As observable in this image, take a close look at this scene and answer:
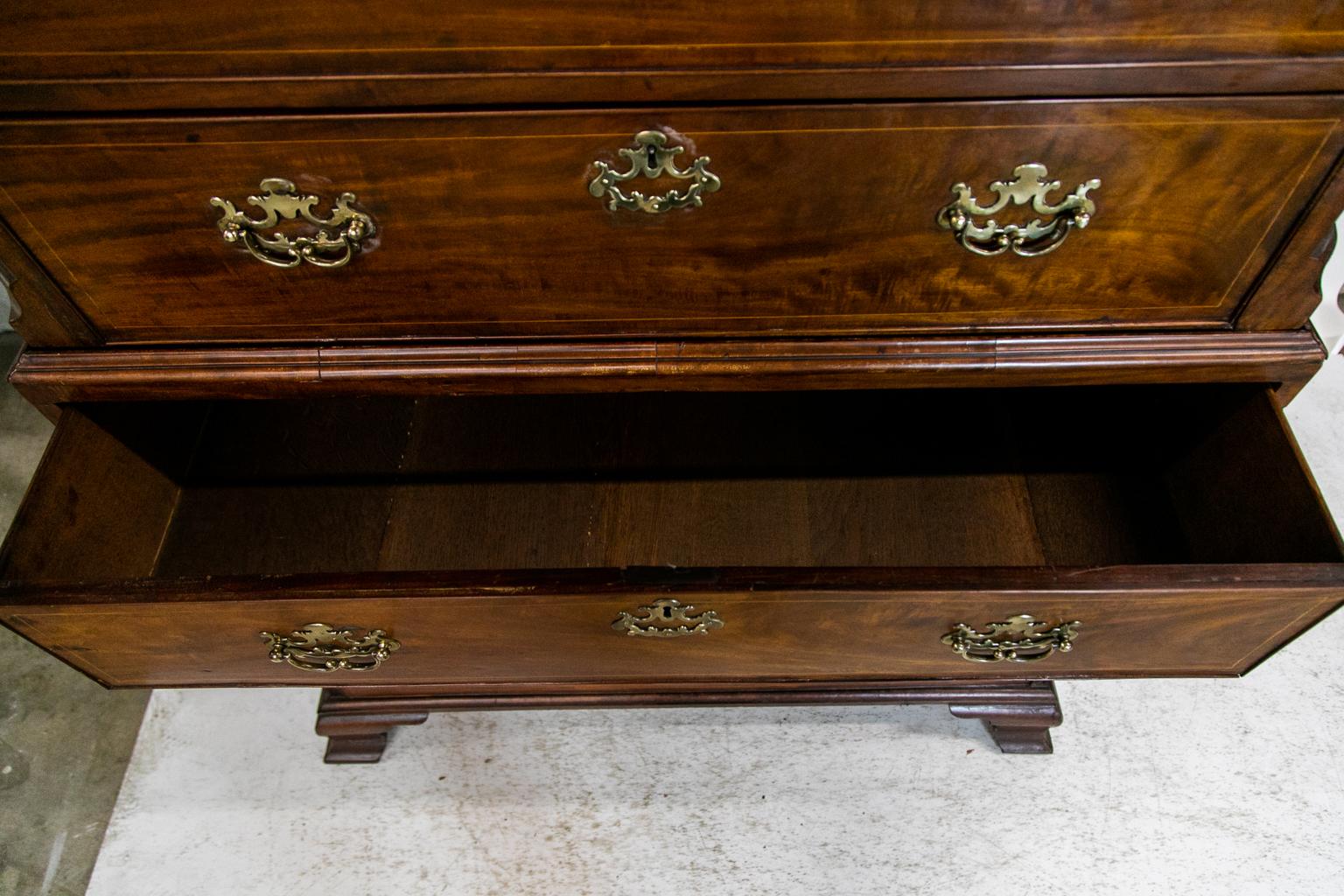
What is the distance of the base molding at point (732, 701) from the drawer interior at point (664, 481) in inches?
5.0

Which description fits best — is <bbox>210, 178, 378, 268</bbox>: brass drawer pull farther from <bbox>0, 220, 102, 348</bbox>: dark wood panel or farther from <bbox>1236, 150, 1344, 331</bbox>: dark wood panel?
<bbox>1236, 150, 1344, 331</bbox>: dark wood panel

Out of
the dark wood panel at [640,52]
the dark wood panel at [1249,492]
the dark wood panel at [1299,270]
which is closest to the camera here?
the dark wood panel at [640,52]

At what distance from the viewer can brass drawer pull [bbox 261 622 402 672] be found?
822 mm

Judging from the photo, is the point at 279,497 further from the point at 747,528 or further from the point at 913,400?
the point at 913,400

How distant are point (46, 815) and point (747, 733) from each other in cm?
74

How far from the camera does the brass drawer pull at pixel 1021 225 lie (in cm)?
68

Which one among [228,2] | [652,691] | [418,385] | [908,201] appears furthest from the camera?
[652,691]

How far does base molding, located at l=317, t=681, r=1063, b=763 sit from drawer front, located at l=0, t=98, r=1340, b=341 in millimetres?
399

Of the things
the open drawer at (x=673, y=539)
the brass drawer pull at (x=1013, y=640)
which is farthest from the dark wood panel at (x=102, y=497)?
the brass drawer pull at (x=1013, y=640)

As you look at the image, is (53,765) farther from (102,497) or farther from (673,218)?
(673,218)

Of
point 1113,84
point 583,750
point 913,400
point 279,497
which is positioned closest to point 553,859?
point 583,750

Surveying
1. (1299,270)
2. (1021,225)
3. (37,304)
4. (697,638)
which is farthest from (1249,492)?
(37,304)

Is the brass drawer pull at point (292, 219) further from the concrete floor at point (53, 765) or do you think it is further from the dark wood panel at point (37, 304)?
the concrete floor at point (53, 765)

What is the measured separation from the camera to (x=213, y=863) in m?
1.04
